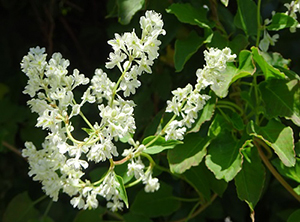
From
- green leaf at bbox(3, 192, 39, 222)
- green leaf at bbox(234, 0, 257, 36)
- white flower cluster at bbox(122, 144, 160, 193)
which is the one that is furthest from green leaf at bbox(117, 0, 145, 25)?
green leaf at bbox(3, 192, 39, 222)

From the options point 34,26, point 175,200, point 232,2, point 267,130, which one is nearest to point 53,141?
point 267,130

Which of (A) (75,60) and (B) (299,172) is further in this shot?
(A) (75,60)

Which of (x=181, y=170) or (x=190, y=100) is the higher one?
(x=190, y=100)

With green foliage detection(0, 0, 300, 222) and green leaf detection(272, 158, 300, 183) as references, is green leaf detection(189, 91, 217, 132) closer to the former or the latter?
green foliage detection(0, 0, 300, 222)

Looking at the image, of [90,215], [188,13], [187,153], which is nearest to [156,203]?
[90,215]

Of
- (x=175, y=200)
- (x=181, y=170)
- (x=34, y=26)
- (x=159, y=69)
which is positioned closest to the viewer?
(x=181, y=170)

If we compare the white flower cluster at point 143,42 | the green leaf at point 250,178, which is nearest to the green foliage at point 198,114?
the green leaf at point 250,178

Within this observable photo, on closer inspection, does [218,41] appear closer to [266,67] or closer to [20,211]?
[266,67]

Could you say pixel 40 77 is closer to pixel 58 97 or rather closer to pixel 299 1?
pixel 58 97

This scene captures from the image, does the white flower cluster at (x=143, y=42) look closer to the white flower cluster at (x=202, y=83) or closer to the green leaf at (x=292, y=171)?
the white flower cluster at (x=202, y=83)
